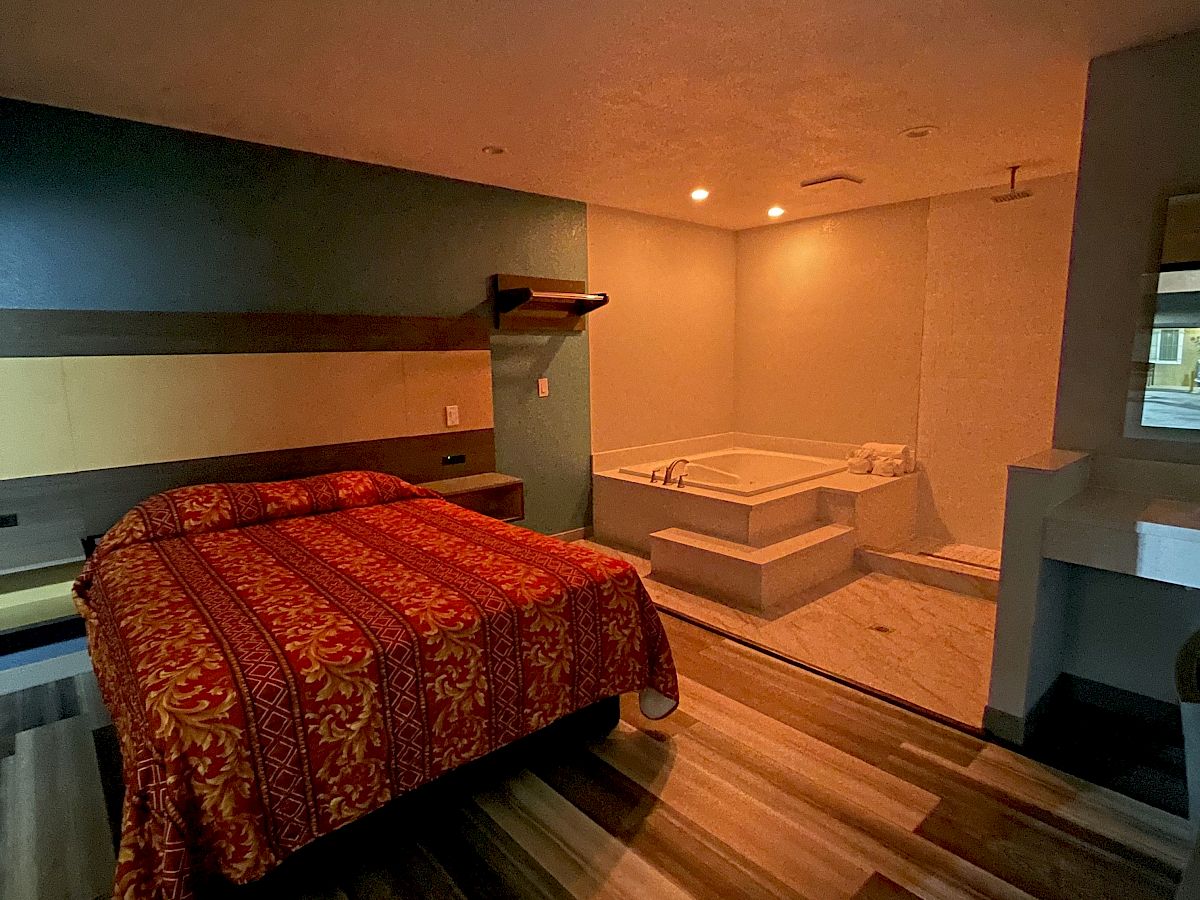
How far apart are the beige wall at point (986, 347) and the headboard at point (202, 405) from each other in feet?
9.97

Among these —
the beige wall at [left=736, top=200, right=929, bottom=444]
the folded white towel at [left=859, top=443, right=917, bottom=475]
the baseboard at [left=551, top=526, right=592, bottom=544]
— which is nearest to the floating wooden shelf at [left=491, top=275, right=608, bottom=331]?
the baseboard at [left=551, top=526, right=592, bottom=544]

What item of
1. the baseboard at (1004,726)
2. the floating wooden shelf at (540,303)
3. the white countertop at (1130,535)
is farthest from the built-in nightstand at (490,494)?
the white countertop at (1130,535)

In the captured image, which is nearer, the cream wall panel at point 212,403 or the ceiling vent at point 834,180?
the cream wall panel at point 212,403

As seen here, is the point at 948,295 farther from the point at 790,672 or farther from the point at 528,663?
the point at 528,663

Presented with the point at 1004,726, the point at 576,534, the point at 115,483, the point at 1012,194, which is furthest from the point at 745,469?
the point at 115,483

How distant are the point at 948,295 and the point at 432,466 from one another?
3477 mm

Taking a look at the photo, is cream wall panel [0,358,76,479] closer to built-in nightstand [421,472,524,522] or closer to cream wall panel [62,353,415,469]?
cream wall panel [62,353,415,469]

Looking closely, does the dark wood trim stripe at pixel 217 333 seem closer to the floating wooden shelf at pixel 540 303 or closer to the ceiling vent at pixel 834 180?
the floating wooden shelf at pixel 540 303

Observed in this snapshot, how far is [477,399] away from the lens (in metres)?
3.82

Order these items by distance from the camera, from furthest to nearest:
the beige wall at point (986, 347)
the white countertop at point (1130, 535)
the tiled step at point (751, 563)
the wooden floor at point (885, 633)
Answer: the beige wall at point (986, 347) → the tiled step at point (751, 563) → the wooden floor at point (885, 633) → the white countertop at point (1130, 535)

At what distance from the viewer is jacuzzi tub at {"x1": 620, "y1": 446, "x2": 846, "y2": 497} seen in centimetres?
411

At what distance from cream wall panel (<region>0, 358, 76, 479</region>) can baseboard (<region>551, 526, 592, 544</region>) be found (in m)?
2.73

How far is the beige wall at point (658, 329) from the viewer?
4.54m

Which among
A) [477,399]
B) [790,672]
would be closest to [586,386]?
[477,399]
